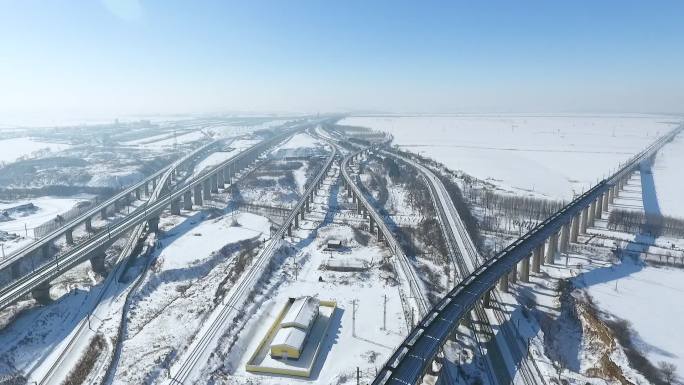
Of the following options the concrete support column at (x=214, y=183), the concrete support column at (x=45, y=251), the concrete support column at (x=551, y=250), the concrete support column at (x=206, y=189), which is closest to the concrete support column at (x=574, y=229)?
the concrete support column at (x=551, y=250)

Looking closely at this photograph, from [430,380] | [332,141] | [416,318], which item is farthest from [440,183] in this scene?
[332,141]

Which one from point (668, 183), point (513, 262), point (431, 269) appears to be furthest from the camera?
point (668, 183)

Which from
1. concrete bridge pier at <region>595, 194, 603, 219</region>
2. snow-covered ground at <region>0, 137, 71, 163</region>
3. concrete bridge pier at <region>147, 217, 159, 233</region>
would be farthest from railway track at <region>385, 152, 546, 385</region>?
snow-covered ground at <region>0, 137, 71, 163</region>

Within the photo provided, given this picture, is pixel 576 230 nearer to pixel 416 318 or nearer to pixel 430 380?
pixel 416 318

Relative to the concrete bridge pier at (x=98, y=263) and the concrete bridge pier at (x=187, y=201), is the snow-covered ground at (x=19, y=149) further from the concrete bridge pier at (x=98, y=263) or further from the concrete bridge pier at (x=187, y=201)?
the concrete bridge pier at (x=98, y=263)

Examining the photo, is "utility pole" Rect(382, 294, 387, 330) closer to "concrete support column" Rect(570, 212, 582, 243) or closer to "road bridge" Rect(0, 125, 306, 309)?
"concrete support column" Rect(570, 212, 582, 243)

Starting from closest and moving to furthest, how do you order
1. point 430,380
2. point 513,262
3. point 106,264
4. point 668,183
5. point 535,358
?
point 430,380 → point 535,358 → point 513,262 → point 106,264 → point 668,183

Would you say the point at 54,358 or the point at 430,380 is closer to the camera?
the point at 430,380
